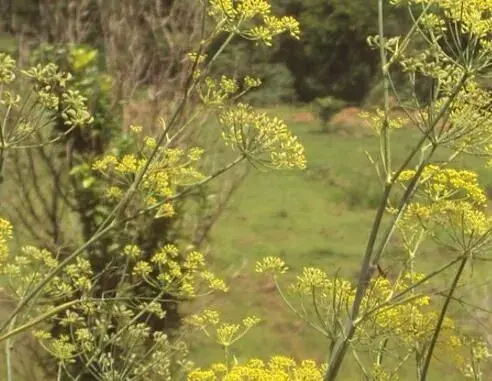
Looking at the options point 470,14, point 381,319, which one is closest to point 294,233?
point 381,319

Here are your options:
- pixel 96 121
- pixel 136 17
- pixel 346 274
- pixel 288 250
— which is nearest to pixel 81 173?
pixel 96 121

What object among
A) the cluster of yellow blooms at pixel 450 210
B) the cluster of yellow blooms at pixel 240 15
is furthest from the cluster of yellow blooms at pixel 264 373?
the cluster of yellow blooms at pixel 240 15

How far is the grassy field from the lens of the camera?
34.7 feet

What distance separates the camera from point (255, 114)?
7.67 feet

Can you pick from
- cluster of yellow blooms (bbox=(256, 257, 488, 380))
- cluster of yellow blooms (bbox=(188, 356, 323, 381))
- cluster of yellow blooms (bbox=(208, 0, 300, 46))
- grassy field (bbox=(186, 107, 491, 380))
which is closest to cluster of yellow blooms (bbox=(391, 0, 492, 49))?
cluster of yellow blooms (bbox=(208, 0, 300, 46))

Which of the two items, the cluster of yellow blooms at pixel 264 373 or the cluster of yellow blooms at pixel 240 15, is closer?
the cluster of yellow blooms at pixel 240 15

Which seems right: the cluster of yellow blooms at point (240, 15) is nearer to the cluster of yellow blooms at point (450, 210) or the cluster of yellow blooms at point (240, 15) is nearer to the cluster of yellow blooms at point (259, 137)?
the cluster of yellow blooms at point (259, 137)

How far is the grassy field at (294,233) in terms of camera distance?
1059 cm

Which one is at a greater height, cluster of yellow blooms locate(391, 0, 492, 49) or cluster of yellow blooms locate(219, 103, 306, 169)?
cluster of yellow blooms locate(391, 0, 492, 49)

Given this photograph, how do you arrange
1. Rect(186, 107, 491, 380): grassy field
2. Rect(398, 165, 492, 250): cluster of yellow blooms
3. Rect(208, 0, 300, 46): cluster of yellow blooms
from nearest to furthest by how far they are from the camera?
Rect(208, 0, 300, 46): cluster of yellow blooms < Rect(398, 165, 492, 250): cluster of yellow blooms < Rect(186, 107, 491, 380): grassy field

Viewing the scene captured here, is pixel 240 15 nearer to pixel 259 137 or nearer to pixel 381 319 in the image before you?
pixel 259 137

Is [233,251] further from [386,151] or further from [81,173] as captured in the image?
[386,151]

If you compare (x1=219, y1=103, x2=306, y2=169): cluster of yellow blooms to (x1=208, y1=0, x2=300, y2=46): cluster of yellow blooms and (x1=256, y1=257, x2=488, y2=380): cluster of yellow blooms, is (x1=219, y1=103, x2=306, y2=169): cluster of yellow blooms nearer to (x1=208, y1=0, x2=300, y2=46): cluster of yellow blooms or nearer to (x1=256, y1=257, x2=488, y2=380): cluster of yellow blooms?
(x1=208, y1=0, x2=300, y2=46): cluster of yellow blooms

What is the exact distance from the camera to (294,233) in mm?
13953
